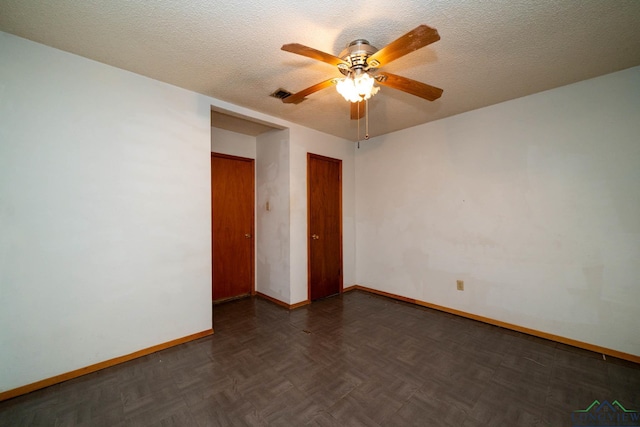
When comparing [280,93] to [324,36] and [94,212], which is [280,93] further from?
[94,212]

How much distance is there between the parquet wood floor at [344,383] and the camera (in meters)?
1.61

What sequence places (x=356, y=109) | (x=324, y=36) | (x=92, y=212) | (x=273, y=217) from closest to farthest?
(x=324, y=36) < (x=92, y=212) < (x=356, y=109) < (x=273, y=217)

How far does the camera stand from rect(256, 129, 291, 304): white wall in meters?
3.54

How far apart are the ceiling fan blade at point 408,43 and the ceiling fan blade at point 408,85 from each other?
0.15 m

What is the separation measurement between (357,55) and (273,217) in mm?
2576

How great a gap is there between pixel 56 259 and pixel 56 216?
34 cm

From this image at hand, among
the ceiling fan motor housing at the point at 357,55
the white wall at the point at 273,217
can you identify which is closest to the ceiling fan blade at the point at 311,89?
the ceiling fan motor housing at the point at 357,55

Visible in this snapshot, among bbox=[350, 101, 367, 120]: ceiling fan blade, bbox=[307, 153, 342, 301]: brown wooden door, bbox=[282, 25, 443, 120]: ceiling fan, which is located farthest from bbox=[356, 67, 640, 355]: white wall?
bbox=[282, 25, 443, 120]: ceiling fan

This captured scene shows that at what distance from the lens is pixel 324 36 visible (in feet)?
5.82

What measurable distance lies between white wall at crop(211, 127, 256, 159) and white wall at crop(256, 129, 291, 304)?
0.14m

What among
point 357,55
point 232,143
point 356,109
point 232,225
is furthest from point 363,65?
point 232,225

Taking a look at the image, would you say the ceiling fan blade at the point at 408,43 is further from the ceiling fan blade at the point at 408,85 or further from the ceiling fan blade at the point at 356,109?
the ceiling fan blade at the point at 356,109

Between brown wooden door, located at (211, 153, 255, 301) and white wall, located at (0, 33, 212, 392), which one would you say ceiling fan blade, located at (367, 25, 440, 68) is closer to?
white wall, located at (0, 33, 212, 392)

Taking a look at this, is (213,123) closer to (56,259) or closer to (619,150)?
(56,259)
